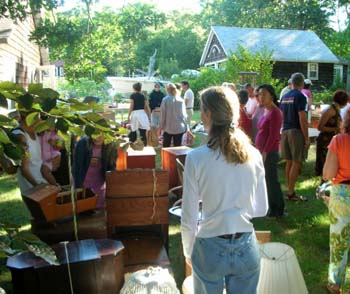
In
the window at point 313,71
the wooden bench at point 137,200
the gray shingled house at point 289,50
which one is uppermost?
the gray shingled house at point 289,50

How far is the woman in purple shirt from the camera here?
5.14 metres

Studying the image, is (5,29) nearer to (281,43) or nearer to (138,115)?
(138,115)

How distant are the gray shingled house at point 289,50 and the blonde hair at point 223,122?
951 inches

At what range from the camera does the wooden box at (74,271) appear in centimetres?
287

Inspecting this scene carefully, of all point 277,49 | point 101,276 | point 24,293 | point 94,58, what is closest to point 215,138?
point 101,276

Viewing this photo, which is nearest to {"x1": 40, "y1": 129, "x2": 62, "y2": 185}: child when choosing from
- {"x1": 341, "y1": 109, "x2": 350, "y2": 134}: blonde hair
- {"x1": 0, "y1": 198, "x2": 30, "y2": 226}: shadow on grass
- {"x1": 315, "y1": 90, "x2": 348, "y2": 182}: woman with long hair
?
{"x1": 0, "y1": 198, "x2": 30, "y2": 226}: shadow on grass

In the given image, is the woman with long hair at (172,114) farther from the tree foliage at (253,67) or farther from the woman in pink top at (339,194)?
the tree foliage at (253,67)

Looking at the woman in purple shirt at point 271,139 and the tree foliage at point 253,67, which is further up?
the tree foliage at point 253,67

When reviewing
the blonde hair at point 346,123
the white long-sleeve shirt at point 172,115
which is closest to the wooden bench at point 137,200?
the blonde hair at point 346,123

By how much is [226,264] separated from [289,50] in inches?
1077

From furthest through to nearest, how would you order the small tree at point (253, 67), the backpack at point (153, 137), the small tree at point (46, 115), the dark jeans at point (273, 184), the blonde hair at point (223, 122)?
the small tree at point (253, 67)
the backpack at point (153, 137)
the dark jeans at point (273, 184)
the blonde hair at point (223, 122)
the small tree at point (46, 115)

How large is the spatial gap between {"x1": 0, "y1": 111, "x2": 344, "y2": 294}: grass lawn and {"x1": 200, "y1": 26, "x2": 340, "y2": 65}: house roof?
21233mm

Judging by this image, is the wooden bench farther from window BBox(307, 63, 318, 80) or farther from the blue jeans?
window BBox(307, 63, 318, 80)

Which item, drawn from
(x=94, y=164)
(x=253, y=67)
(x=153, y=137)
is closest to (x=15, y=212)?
(x=94, y=164)
